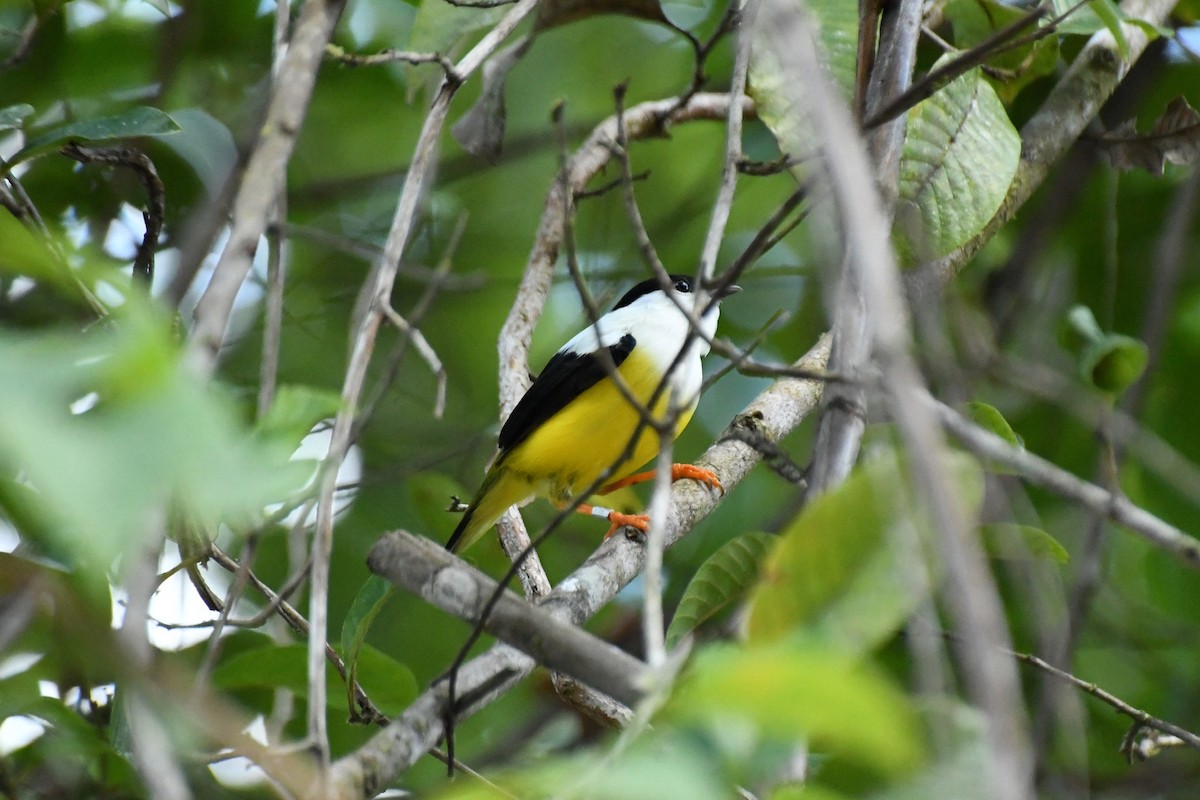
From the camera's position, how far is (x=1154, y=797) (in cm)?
432

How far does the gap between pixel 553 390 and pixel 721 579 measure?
166cm

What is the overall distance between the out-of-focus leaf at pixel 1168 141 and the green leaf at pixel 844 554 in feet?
8.72

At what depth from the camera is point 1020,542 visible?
5.70ft

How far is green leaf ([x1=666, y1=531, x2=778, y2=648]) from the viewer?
2.44 m

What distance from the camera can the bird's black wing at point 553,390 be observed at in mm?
3895

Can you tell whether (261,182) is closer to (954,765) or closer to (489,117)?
(954,765)

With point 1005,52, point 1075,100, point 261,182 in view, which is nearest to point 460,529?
point 1005,52

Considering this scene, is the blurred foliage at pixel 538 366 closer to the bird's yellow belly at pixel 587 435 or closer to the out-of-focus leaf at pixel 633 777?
the out-of-focus leaf at pixel 633 777

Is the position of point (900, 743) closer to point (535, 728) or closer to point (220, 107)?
point (535, 728)

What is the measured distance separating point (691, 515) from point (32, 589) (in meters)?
2.18

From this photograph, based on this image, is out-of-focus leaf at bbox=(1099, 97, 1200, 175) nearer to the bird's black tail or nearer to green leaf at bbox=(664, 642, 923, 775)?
the bird's black tail

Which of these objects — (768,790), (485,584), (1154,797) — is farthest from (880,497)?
(1154,797)

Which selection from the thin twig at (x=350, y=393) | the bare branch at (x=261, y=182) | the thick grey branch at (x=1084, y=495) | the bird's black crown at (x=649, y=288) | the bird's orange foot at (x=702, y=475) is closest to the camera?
the thick grey branch at (x=1084, y=495)

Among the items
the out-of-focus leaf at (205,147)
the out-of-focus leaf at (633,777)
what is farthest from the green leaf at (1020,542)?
the out-of-focus leaf at (205,147)
